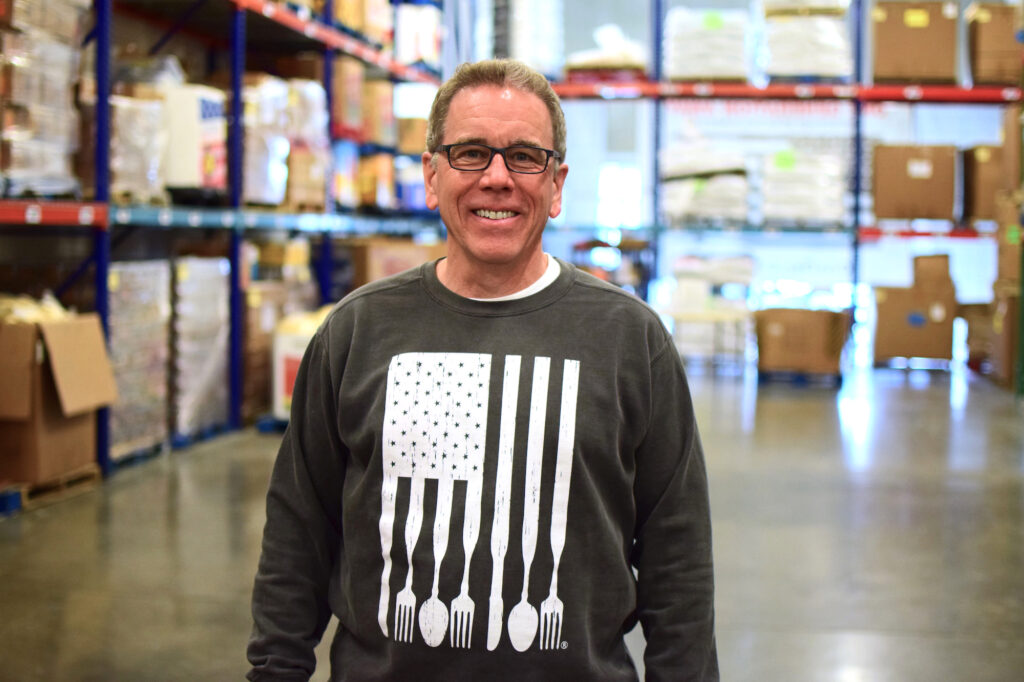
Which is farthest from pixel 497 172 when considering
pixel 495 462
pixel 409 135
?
pixel 409 135

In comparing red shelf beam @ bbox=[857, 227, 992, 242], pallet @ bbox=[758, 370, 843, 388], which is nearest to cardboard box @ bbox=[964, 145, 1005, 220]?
red shelf beam @ bbox=[857, 227, 992, 242]

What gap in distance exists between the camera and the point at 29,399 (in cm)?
470

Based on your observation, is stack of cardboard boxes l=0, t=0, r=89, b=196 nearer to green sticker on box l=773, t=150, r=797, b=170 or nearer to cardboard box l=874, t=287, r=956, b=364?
green sticker on box l=773, t=150, r=797, b=170

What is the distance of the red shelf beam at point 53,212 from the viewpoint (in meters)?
4.62

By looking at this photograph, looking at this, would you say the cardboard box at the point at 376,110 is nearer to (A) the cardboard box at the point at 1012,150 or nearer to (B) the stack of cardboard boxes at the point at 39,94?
(B) the stack of cardboard boxes at the point at 39,94

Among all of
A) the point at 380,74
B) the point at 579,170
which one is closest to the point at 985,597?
the point at 380,74

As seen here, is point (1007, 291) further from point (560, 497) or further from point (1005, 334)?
point (560, 497)

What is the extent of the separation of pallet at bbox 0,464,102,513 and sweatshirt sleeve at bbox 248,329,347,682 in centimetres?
338

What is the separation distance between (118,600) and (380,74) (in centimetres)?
657

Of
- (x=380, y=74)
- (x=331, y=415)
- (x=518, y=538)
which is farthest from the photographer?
(x=380, y=74)

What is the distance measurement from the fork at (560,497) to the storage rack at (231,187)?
365 cm

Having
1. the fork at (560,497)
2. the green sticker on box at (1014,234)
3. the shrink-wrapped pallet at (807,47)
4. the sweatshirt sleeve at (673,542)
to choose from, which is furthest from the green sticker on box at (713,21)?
the fork at (560,497)

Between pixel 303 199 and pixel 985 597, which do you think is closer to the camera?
pixel 985 597

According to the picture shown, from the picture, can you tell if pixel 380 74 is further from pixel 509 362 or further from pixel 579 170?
pixel 509 362
